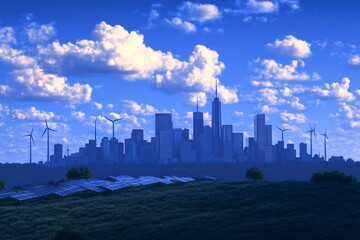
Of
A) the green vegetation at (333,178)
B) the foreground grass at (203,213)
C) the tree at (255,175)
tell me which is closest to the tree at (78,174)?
the foreground grass at (203,213)

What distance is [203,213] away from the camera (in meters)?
70.0

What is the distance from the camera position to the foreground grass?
196 feet

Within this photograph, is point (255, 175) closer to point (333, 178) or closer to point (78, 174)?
point (333, 178)

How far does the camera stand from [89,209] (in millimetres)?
77438

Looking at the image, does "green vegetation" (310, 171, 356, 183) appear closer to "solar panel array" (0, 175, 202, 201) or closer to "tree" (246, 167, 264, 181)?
"tree" (246, 167, 264, 181)

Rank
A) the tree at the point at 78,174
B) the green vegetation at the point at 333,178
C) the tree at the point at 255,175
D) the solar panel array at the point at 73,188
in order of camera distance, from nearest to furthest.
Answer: the green vegetation at the point at 333,178 < the solar panel array at the point at 73,188 < the tree at the point at 255,175 < the tree at the point at 78,174

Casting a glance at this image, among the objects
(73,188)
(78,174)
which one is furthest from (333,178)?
(78,174)

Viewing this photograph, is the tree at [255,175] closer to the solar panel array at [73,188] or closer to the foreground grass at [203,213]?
the solar panel array at [73,188]

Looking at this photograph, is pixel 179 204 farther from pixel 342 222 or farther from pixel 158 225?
pixel 342 222

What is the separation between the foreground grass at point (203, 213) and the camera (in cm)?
5983

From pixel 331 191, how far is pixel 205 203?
16.1m

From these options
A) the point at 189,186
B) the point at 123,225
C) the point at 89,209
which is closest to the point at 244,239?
the point at 123,225

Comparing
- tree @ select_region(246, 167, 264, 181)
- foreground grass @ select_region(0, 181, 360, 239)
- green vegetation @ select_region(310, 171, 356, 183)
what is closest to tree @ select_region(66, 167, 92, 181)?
foreground grass @ select_region(0, 181, 360, 239)

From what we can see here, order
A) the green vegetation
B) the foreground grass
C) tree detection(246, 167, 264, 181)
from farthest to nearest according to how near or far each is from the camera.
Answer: tree detection(246, 167, 264, 181) → the green vegetation → the foreground grass
